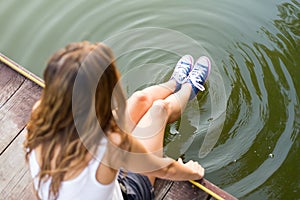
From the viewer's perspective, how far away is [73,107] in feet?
4.23

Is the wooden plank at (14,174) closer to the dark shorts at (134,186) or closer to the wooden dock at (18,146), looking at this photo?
the wooden dock at (18,146)

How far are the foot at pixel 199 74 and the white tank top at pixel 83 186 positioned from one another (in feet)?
4.21

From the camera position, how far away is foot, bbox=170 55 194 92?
8.92 feet

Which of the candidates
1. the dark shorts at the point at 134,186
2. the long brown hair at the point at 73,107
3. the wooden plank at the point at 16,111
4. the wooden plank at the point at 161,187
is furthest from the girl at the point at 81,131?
the wooden plank at the point at 16,111

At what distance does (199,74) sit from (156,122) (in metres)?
0.73

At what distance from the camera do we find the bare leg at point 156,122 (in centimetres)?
207

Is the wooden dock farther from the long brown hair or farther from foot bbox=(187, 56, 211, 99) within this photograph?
the long brown hair

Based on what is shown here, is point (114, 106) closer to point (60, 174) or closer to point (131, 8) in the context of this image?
point (60, 174)

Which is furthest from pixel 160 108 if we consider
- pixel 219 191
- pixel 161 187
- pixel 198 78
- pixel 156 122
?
pixel 198 78

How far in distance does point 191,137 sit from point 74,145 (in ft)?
4.71

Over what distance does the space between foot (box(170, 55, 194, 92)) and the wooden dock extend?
2.44ft

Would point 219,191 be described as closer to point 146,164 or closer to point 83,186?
point 146,164

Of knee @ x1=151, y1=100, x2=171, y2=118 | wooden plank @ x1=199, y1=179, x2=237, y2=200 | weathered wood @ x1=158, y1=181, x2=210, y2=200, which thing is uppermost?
knee @ x1=151, y1=100, x2=171, y2=118

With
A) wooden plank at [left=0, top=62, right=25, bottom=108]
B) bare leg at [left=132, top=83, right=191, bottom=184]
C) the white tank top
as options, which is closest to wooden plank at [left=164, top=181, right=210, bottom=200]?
bare leg at [left=132, top=83, right=191, bottom=184]
